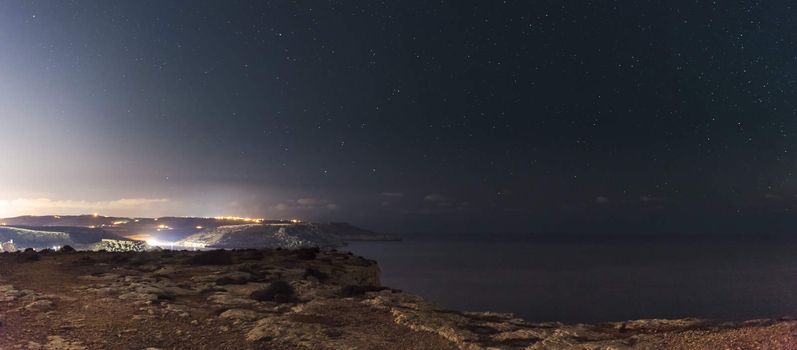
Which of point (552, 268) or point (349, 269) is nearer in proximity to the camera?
point (349, 269)

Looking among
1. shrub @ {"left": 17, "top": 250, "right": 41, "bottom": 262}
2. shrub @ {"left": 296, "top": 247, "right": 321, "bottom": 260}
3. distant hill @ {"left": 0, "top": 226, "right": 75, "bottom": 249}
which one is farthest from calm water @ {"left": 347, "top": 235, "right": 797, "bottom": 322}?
distant hill @ {"left": 0, "top": 226, "right": 75, "bottom": 249}

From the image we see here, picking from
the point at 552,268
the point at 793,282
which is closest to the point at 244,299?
the point at 793,282

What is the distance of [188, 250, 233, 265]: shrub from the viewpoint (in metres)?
36.7

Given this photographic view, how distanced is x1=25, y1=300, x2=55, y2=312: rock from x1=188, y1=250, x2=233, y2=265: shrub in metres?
17.0

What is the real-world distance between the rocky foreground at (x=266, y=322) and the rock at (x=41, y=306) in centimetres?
4

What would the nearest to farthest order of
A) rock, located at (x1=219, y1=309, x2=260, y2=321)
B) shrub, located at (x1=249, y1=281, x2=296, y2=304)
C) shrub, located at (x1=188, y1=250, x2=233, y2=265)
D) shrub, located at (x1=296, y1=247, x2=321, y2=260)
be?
rock, located at (x1=219, y1=309, x2=260, y2=321) → shrub, located at (x1=249, y1=281, x2=296, y2=304) → shrub, located at (x1=188, y1=250, x2=233, y2=265) → shrub, located at (x1=296, y1=247, x2=321, y2=260)

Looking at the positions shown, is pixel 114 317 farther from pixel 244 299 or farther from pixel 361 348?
pixel 361 348

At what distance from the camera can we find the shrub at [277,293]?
2319cm

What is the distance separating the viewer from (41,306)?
18688 millimetres

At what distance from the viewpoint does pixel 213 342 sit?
15.6 metres

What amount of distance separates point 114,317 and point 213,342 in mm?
5029

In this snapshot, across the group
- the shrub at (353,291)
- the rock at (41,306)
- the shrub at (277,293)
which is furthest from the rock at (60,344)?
the shrub at (353,291)

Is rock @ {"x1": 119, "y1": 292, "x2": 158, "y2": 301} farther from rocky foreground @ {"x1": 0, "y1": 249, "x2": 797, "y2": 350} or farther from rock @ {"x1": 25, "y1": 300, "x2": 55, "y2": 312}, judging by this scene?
rock @ {"x1": 25, "y1": 300, "x2": 55, "y2": 312}

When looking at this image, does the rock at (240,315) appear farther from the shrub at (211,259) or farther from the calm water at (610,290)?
the calm water at (610,290)
